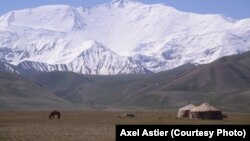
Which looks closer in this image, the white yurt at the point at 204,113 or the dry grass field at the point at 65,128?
the dry grass field at the point at 65,128

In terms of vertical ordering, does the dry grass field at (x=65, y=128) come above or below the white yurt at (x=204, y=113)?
below

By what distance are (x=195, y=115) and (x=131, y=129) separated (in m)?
79.3

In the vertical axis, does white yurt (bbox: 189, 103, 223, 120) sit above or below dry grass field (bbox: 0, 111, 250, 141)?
above

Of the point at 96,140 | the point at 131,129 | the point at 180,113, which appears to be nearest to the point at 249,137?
the point at 131,129

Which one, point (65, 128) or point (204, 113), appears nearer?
point (65, 128)

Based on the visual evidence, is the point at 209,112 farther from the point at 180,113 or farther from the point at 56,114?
the point at 56,114

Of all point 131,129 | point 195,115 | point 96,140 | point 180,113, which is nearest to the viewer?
point 131,129

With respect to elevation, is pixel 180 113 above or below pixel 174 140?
above

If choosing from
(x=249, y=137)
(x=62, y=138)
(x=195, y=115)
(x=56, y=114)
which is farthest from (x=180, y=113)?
(x=249, y=137)

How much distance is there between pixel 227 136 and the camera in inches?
916

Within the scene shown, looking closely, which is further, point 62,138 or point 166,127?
point 62,138

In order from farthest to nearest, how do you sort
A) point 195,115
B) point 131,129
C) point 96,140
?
point 195,115
point 96,140
point 131,129

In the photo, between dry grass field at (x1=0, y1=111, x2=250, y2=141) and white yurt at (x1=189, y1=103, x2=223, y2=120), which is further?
white yurt at (x1=189, y1=103, x2=223, y2=120)

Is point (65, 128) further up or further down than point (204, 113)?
further down
